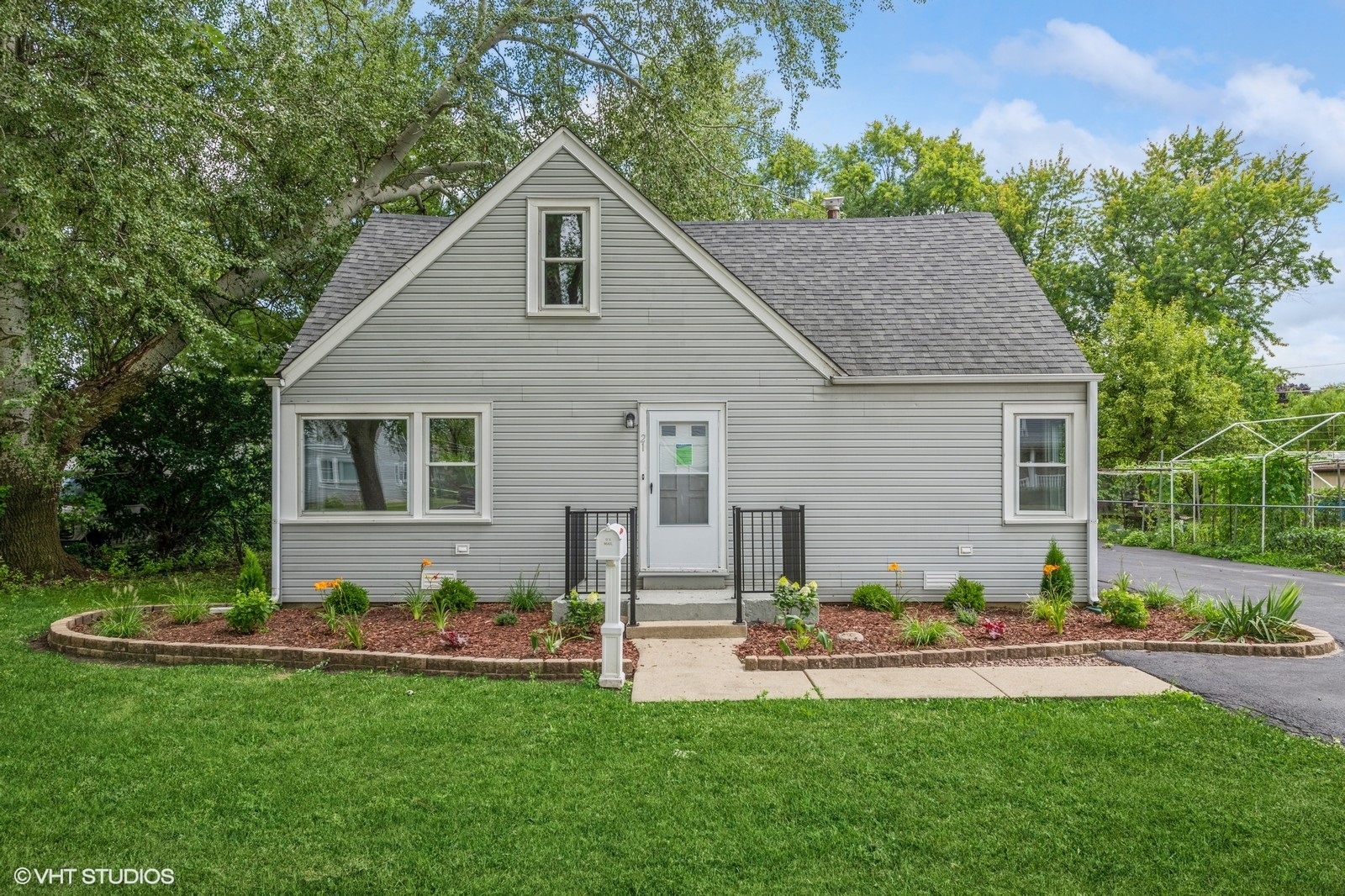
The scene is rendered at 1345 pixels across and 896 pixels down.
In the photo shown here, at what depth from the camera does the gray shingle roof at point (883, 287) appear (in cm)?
934

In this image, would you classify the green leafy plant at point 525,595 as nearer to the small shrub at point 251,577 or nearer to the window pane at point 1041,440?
the small shrub at point 251,577

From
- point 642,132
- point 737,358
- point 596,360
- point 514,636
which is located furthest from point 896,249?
point 514,636

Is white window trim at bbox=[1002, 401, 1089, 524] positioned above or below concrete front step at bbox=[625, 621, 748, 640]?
above

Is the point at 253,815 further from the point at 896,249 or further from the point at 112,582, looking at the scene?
the point at 896,249

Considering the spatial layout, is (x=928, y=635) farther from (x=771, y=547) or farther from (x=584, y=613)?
(x=584, y=613)

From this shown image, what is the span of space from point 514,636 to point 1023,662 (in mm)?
4592

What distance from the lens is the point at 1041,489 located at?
9.21m

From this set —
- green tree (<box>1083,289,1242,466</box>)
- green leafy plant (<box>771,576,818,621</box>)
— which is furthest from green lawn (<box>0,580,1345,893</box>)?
green tree (<box>1083,289,1242,466</box>)

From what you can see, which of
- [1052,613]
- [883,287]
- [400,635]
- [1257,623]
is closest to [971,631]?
[1052,613]

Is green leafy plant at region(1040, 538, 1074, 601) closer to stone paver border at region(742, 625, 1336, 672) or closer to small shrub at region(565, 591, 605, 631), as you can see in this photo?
stone paver border at region(742, 625, 1336, 672)

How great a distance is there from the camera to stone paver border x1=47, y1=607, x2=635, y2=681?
613 centimetres

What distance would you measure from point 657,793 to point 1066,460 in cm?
733

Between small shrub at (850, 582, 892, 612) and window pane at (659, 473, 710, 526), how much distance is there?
1.92m

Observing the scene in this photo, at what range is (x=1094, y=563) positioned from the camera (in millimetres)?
9000
